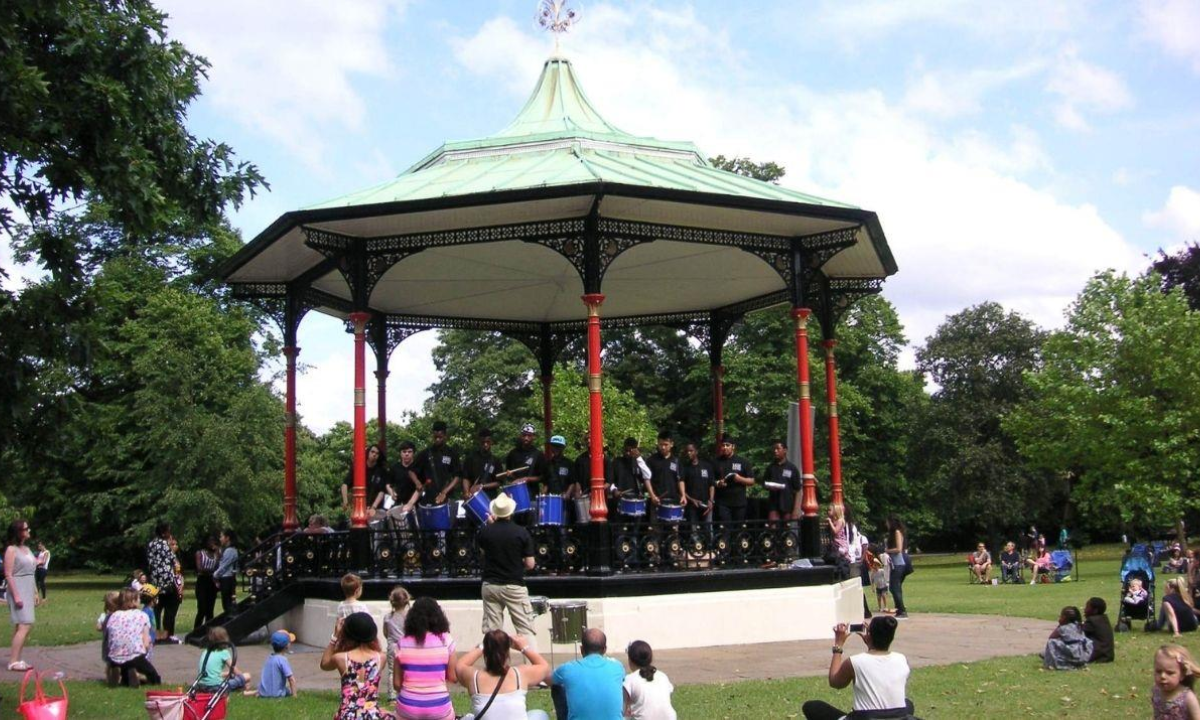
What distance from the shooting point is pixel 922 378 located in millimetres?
66438

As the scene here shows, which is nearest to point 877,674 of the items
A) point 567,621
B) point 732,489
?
point 567,621

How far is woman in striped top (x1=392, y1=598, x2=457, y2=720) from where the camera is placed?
25.1 feet

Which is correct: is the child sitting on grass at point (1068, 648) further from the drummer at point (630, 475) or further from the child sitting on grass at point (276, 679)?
the child sitting on grass at point (276, 679)

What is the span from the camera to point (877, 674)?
291 inches

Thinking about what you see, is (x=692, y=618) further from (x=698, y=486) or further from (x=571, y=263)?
(x=571, y=263)

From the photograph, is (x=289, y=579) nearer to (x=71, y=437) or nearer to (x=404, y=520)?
(x=404, y=520)

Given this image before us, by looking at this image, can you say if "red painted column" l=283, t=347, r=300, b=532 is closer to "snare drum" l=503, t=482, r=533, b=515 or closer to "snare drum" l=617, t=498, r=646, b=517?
"snare drum" l=503, t=482, r=533, b=515

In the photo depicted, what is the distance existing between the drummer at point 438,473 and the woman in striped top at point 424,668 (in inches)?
374

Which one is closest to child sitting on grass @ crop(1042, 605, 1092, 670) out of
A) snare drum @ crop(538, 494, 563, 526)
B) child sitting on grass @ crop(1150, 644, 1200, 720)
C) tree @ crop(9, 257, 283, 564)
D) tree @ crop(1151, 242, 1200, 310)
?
child sitting on grass @ crop(1150, 644, 1200, 720)

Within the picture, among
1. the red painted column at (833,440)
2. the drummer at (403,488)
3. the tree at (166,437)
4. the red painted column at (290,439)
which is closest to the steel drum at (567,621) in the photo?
the drummer at (403,488)

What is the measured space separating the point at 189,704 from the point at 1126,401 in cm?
4059

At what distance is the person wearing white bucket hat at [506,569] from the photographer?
1246 cm

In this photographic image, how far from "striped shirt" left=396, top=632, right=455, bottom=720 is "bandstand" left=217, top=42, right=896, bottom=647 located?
7761mm

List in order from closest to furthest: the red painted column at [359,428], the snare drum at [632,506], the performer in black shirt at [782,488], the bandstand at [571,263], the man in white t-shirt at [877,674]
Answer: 1. the man in white t-shirt at [877,674]
2. the bandstand at [571,263]
3. the red painted column at [359,428]
4. the snare drum at [632,506]
5. the performer in black shirt at [782,488]
